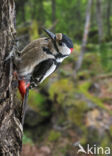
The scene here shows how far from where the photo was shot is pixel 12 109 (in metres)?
2.01

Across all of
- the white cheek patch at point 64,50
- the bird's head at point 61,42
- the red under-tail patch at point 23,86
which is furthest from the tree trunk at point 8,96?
the white cheek patch at point 64,50

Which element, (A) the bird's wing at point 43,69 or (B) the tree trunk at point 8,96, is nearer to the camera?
(B) the tree trunk at point 8,96

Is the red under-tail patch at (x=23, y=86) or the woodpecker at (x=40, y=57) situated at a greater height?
the woodpecker at (x=40, y=57)

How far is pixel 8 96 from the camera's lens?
1928 mm

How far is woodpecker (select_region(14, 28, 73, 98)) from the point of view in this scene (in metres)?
1.91

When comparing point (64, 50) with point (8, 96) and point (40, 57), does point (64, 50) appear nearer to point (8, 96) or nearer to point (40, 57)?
point (40, 57)

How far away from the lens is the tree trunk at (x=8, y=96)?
5.78ft

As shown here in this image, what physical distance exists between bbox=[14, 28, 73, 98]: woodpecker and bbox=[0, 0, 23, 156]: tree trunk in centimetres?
13

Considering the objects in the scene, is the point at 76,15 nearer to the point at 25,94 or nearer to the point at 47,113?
the point at 47,113

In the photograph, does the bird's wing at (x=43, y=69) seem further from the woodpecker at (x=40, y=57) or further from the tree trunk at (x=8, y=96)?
the tree trunk at (x=8, y=96)

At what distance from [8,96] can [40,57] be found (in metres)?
0.47

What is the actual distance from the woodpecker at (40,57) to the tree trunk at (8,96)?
0.42ft

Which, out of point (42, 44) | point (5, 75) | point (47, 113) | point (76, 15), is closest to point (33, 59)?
point (42, 44)

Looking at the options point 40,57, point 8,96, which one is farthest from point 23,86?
point 40,57
